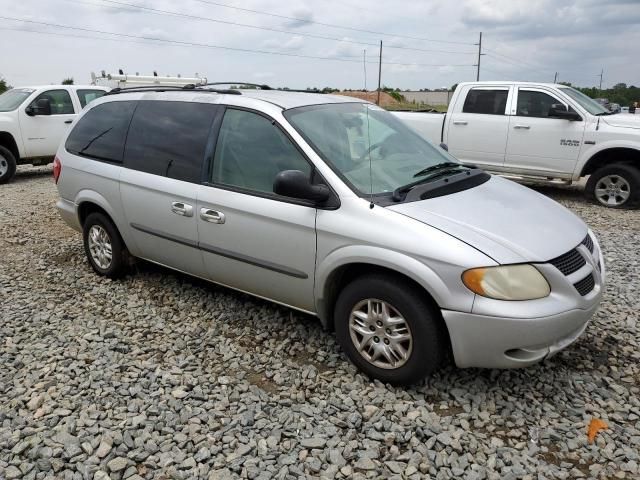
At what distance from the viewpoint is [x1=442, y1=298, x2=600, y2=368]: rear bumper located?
272 centimetres

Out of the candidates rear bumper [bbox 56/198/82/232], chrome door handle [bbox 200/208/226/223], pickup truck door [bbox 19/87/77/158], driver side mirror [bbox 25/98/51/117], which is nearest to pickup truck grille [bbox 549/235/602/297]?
chrome door handle [bbox 200/208/226/223]

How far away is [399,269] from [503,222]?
27.9 inches

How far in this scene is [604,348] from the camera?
Result: 3.60 metres

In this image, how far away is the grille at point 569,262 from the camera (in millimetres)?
2879

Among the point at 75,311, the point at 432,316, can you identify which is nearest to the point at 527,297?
the point at 432,316

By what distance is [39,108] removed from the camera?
425 inches

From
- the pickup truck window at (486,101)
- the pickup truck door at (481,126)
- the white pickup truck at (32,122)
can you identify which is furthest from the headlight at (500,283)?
the white pickup truck at (32,122)

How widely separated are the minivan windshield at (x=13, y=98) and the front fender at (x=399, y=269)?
10.2m

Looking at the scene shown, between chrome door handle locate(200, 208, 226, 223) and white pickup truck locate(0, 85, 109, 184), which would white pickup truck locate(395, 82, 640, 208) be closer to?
chrome door handle locate(200, 208, 226, 223)

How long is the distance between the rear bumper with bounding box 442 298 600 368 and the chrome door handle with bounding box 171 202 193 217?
2.07 metres

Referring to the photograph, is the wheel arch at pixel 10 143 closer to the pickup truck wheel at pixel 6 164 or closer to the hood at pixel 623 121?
the pickup truck wheel at pixel 6 164

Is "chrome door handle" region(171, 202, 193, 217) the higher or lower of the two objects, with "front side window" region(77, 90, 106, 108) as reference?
lower

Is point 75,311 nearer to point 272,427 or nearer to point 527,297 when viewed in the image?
point 272,427

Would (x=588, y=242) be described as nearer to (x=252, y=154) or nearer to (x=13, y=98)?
(x=252, y=154)
